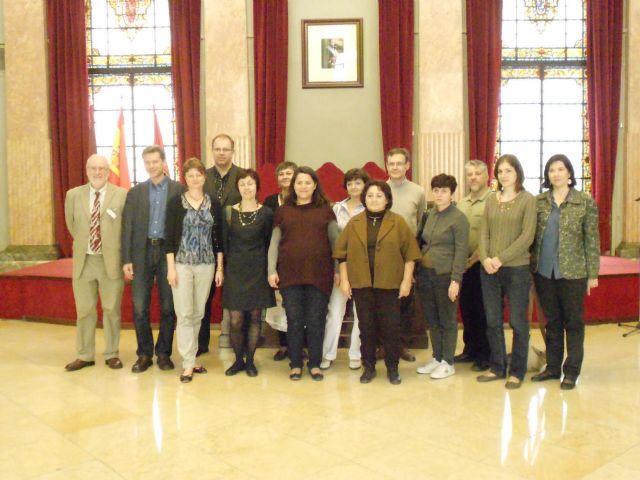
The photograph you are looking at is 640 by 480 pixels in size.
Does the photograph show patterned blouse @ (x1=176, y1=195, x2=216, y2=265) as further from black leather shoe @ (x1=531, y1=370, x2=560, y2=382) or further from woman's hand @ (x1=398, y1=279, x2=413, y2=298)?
black leather shoe @ (x1=531, y1=370, x2=560, y2=382)

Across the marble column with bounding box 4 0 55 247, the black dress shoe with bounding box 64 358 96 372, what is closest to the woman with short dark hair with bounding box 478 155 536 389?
the black dress shoe with bounding box 64 358 96 372

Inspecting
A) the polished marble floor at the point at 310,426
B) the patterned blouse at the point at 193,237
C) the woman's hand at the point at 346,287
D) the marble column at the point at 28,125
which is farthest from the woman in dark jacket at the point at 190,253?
the marble column at the point at 28,125

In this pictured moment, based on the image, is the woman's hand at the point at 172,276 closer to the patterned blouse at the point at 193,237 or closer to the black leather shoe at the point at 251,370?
the patterned blouse at the point at 193,237

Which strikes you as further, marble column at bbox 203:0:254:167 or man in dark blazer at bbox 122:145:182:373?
marble column at bbox 203:0:254:167

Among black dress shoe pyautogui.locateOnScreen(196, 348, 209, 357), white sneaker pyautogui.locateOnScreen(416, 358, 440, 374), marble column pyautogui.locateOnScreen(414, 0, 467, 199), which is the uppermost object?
marble column pyautogui.locateOnScreen(414, 0, 467, 199)

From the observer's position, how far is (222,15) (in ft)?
24.4

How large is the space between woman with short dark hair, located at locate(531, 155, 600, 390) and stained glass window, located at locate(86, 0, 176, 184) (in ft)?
17.2

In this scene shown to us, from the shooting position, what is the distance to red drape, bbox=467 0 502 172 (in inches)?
291

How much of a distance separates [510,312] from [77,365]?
2.90 m

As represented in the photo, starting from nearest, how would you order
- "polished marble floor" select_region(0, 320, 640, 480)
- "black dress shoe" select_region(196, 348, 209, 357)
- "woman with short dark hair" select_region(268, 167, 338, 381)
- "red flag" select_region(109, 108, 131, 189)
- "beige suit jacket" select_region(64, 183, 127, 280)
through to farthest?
"polished marble floor" select_region(0, 320, 640, 480), "woman with short dark hair" select_region(268, 167, 338, 381), "beige suit jacket" select_region(64, 183, 127, 280), "black dress shoe" select_region(196, 348, 209, 357), "red flag" select_region(109, 108, 131, 189)

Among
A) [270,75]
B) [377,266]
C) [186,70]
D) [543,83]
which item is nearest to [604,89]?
[543,83]

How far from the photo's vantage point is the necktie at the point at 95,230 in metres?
4.31

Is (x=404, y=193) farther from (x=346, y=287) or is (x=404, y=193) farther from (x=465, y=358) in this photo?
(x=465, y=358)

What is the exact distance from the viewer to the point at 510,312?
3.90m
